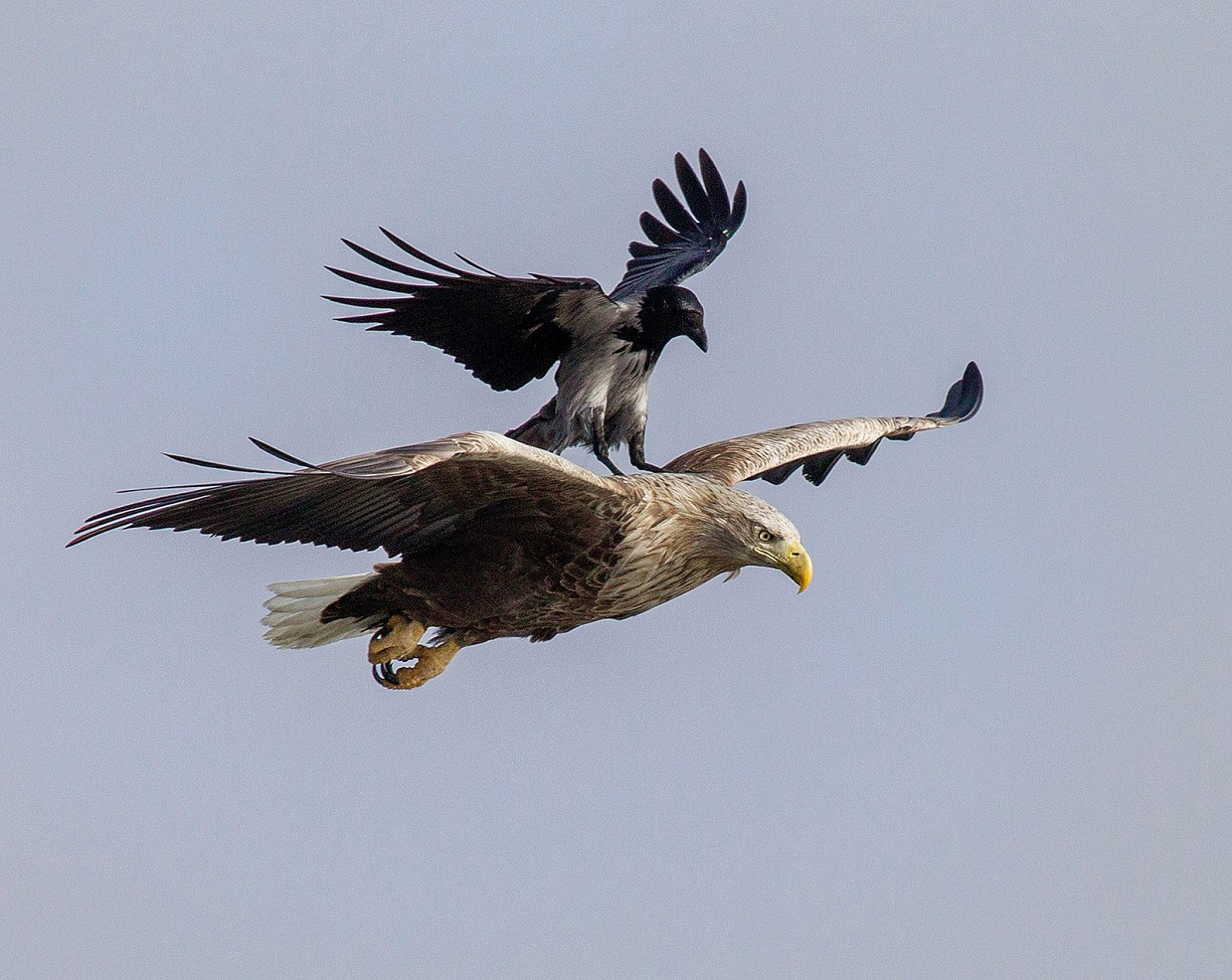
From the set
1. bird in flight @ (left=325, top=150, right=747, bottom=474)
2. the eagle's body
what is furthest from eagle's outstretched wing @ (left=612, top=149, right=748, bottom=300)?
the eagle's body

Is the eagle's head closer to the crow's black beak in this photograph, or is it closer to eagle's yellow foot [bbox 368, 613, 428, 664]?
the crow's black beak

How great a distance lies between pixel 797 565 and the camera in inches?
287

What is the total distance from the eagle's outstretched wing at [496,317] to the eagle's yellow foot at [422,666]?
1.06 m

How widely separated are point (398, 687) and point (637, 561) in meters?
1.14

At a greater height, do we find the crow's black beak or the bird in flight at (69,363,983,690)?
the crow's black beak

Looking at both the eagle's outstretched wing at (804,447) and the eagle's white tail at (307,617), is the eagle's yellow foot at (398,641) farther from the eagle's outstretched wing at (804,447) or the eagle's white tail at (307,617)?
the eagle's outstretched wing at (804,447)

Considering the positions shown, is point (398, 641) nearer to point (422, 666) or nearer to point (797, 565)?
point (422, 666)

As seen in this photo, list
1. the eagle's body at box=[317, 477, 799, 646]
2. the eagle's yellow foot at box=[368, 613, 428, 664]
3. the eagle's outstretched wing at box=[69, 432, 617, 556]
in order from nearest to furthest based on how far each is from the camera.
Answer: the eagle's outstretched wing at box=[69, 432, 617, 556] < the eagle's body at box=[317, 477, 799, 646] < the eagle's yellow foot at box=[368, 613, 428, 664]

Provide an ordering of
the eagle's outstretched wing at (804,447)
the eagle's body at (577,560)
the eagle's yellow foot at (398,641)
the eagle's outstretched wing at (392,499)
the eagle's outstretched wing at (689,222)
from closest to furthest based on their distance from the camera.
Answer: the eagle's outstretched wing at (392,499) → the eagle's body at (577,560) → the eagle's yellow foot at (398,641) → the eagle's outstretched wing at (804,447) → the eagle's outstretched wing at (689,222)

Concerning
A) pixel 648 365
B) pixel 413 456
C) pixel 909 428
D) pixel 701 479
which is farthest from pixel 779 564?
pixel 909 428

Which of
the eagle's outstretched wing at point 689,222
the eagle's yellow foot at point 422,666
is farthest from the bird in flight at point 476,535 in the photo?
the eagle's outstretched wing at point 689,222

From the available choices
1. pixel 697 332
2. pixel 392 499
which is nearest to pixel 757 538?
pixel 697 332

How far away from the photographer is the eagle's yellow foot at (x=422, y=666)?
762cm

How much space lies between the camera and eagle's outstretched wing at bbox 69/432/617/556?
6348mm
